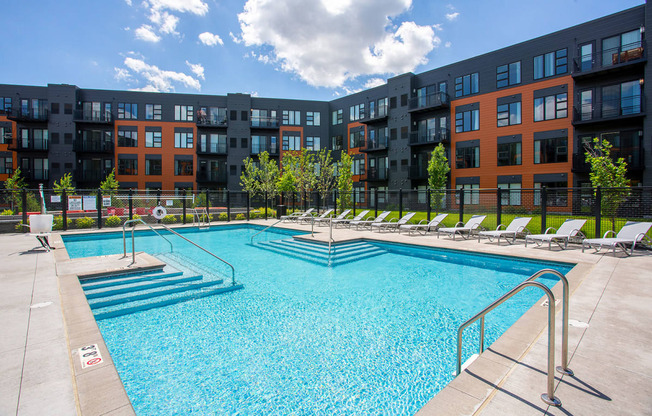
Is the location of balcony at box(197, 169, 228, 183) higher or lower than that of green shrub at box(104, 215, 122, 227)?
higher

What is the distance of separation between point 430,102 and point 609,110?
12.3 metres

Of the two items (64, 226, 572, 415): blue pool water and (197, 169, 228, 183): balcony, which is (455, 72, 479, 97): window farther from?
(197, 169, 228, 183): balcony

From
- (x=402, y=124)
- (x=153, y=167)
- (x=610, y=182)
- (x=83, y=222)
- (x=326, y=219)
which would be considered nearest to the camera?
(x=610, y=182)

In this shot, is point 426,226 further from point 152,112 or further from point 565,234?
point 152,112

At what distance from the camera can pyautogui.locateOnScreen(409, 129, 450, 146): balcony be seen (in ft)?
87.4

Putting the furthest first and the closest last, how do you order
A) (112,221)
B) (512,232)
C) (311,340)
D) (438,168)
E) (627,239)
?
1. (438,168)
2. (112,221)
3. (512,232)
4. (627,239)
5. (311,340)

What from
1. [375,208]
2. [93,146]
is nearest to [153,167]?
[93,146]

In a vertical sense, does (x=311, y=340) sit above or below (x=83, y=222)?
below

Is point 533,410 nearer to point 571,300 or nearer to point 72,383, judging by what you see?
point 571,300

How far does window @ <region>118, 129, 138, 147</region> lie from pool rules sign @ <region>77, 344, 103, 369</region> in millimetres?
36207

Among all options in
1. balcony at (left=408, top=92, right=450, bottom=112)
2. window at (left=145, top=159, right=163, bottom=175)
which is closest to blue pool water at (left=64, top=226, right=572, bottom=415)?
balcony at (left=408, top=92, right=450, bottom=112)

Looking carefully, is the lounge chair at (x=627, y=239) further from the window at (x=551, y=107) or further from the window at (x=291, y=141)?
the window at (x=291, y=141)

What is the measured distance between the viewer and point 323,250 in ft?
35.0

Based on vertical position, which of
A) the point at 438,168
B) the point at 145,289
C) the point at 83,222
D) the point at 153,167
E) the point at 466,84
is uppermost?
the point at 466,84
